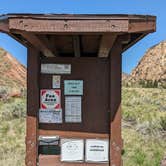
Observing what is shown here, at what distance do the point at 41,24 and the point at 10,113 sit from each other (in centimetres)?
1007

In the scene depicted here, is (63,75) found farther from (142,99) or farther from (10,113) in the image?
(142,99)

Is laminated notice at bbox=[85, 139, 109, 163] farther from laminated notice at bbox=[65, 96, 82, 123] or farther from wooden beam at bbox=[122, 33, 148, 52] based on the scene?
wooden beam at bbox=[122, 33, 148, 52]

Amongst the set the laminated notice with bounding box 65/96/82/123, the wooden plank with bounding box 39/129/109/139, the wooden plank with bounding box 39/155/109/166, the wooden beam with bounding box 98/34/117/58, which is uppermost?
the wooden beam with bounding box 98/34/117/58

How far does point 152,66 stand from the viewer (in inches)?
2788

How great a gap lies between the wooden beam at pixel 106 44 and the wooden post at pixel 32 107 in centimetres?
77

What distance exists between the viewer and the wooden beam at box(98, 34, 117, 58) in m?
5.14

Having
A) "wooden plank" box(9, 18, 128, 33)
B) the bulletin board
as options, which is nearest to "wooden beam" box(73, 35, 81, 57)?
the bulletin board

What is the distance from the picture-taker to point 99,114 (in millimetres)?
5918

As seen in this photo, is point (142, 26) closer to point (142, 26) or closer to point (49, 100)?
point (142, 26)

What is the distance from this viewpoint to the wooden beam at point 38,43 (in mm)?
5105

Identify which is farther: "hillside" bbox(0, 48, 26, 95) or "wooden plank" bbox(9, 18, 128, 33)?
"hillside" bbox(0, 48, 26, 95)

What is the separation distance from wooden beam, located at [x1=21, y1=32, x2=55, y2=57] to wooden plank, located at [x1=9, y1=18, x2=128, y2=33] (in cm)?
12

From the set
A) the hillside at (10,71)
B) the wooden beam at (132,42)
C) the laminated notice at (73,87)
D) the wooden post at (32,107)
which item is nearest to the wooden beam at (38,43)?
the wooden post at (32,107)

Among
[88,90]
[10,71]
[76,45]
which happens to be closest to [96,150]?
[88,90]
